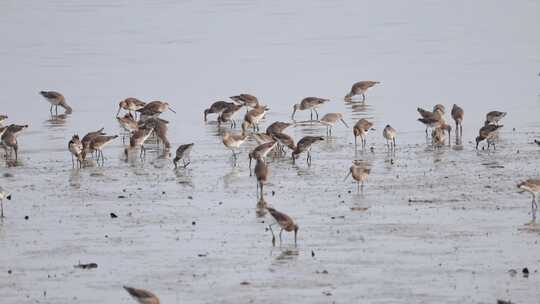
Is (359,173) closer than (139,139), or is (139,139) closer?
(359,173)

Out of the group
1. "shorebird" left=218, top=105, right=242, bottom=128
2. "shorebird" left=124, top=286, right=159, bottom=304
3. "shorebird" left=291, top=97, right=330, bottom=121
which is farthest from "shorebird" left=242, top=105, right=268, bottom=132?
"shorebird" left=124, top=286, right=159, bottom=304

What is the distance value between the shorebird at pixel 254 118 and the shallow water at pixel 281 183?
0.66m

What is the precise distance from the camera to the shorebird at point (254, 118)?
2548 cm

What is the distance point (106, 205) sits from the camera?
18.1m

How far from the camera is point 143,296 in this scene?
12273 mm

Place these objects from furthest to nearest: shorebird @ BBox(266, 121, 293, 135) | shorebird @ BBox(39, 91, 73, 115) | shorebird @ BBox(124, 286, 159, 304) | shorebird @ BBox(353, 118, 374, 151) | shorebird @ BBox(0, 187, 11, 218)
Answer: shorebird @ BBox(39, 91, 73, 115), shorebird @ BBox(266, 121, 293, 135), shorebird @ BBox(353, 118, 374, 151), shorebird @ BBox(0, 187, 11, 218), shorebird @ BBox(124, 286, 159, 304)

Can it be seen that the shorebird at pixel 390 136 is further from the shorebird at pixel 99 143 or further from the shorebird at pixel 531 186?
the shorebird at pixel 531 186

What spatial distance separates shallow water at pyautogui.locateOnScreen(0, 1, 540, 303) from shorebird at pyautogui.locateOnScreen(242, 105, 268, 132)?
66cm

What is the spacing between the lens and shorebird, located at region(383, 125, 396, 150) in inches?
880

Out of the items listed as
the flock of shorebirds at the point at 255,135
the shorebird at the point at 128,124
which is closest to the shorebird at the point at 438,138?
the flock of shorebirds at the point at 255,135

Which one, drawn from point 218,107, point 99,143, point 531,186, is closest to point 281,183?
point 99,143

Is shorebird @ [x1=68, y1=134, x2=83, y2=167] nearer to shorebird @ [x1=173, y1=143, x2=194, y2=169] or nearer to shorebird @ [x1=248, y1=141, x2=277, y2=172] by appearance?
shorebird @ [x1=173, y1=143, x2=194, y2=169]

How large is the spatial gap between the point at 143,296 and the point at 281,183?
7.63 meters

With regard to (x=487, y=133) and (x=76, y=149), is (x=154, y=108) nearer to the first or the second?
(x=76, y=149)
